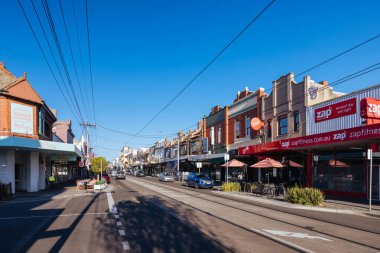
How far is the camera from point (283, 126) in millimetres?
32406

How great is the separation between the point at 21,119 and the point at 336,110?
75.7 ft

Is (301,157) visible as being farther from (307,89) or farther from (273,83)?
(273,83)

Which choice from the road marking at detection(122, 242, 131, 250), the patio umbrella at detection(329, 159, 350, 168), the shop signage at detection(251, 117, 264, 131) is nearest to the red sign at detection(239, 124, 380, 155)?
the patio umbrella at detection(329, 159, 350, 168)

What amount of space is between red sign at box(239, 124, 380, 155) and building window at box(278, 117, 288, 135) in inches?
149

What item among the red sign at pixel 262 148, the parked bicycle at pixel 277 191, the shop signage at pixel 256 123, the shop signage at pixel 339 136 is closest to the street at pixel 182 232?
the shop signage at pixel 339 136

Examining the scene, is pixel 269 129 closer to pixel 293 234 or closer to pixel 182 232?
pixel 293 234

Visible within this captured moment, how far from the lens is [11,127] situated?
27.2m

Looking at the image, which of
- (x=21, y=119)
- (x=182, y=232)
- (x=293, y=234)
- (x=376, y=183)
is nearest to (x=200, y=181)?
(x=21, y=119)

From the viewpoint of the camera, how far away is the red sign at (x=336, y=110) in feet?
80.1

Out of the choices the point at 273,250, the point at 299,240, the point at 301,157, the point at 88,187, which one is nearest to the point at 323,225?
the point at 299,240

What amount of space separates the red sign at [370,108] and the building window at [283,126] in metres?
10.7

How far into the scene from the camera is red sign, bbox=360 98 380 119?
20922mm

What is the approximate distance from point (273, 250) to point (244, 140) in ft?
104

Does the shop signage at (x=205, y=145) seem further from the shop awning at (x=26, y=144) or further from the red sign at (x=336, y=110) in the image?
the red sign at (x=336, y=110)
